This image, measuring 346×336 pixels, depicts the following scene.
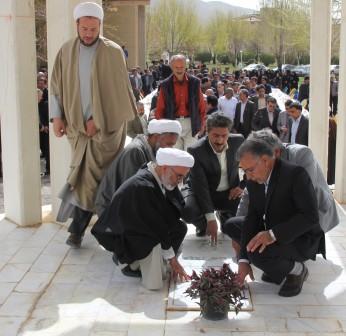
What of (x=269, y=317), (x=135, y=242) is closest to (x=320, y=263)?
(x=269, y=317)

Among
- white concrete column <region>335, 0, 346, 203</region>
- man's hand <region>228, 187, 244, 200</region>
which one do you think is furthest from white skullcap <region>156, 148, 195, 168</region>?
white concrete column <region>335, 0, 346, 203</region>

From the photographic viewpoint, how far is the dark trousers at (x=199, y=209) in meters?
5.48

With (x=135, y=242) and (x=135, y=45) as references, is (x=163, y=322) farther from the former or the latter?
(x=135, y=45)

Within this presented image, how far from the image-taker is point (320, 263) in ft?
16.8

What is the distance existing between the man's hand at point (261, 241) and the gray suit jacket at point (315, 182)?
2.40 ft

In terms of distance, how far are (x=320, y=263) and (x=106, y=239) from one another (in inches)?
68.2

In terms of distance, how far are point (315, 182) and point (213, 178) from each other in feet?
3.39

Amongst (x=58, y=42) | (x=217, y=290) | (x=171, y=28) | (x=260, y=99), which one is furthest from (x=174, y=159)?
(x=171, y=28)

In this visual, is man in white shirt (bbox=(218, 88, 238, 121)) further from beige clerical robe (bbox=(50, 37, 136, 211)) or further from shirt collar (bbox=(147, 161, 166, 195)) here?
shirt collar (bbox=(147, 161, 166, 195))

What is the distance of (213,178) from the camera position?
562 cm

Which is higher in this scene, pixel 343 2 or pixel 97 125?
pixel 343 2

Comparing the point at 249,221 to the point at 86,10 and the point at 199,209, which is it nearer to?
the point at 199,209

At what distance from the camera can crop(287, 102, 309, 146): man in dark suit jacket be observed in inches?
346

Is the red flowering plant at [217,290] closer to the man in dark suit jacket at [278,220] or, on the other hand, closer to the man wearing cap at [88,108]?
the man in dark suit jacket at [278,220]
